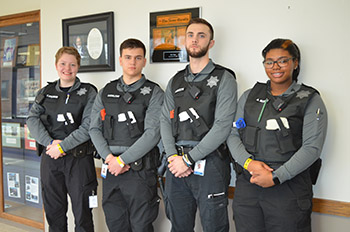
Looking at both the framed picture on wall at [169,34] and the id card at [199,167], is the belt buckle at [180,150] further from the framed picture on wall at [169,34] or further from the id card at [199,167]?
the framed picture on wall at [169,34]

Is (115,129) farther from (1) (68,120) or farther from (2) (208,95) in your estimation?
(2) (208,95)

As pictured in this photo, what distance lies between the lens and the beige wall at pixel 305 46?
217 centimetres

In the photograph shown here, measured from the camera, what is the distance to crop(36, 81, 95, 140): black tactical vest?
2.81 m

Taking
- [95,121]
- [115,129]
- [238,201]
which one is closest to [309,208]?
[238,201]

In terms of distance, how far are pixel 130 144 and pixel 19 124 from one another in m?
2.30

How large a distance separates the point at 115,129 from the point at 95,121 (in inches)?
8.4

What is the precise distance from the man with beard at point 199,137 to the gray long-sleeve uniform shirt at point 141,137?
0.36 feet

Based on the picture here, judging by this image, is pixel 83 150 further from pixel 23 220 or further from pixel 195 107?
pixel 23 220

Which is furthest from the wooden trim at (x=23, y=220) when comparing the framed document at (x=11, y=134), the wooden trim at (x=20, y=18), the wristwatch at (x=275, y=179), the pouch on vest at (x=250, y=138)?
the wristwatch at (x=275, y=179)

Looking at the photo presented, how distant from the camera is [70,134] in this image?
2.76m

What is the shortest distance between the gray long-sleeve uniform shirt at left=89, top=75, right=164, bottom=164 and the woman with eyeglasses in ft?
2.04

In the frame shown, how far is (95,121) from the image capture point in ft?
8.66

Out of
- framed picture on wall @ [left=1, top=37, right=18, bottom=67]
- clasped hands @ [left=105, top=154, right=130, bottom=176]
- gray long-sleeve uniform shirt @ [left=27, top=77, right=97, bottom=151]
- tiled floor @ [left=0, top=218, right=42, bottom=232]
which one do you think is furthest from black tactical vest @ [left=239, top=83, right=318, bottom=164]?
framed picture on wall @ [left=1, top=37, right=18, bottom=67]

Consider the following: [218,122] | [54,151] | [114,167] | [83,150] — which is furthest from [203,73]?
[54,151]
